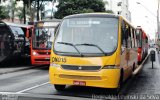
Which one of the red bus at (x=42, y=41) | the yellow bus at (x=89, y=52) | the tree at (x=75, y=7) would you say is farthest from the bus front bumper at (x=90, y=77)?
the tree at (x=75, y=7)

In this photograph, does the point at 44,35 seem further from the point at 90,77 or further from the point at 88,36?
the point at 90,77

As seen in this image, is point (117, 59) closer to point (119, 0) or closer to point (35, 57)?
point (35, 57)

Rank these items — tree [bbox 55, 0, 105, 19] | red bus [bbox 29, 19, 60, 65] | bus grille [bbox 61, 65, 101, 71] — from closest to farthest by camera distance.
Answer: bus grille [bbox 61, 65, 101, 71]
red bus [bbox 29, 19, 60, 65]
tree [bbox 55, 0, 105, 19]

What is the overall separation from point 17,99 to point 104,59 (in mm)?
2655

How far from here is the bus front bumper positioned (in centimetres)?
1043

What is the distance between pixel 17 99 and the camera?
997 cm

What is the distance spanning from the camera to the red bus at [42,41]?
20.4 m

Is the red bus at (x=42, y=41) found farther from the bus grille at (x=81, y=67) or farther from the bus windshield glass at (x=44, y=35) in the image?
the bus grille at (x=81, y=67)

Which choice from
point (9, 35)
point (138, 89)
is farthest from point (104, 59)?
point (9, 35)

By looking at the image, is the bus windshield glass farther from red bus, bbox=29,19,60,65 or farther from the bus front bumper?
the bus front bumper

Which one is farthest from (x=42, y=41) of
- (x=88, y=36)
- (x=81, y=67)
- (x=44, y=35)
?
(x=81, y=67)

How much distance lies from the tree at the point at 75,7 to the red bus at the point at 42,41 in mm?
29937

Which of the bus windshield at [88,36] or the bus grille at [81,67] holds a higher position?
the bus windshield at [88,36]

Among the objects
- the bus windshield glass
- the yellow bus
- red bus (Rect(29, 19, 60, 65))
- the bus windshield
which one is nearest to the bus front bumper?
the yellow bus
